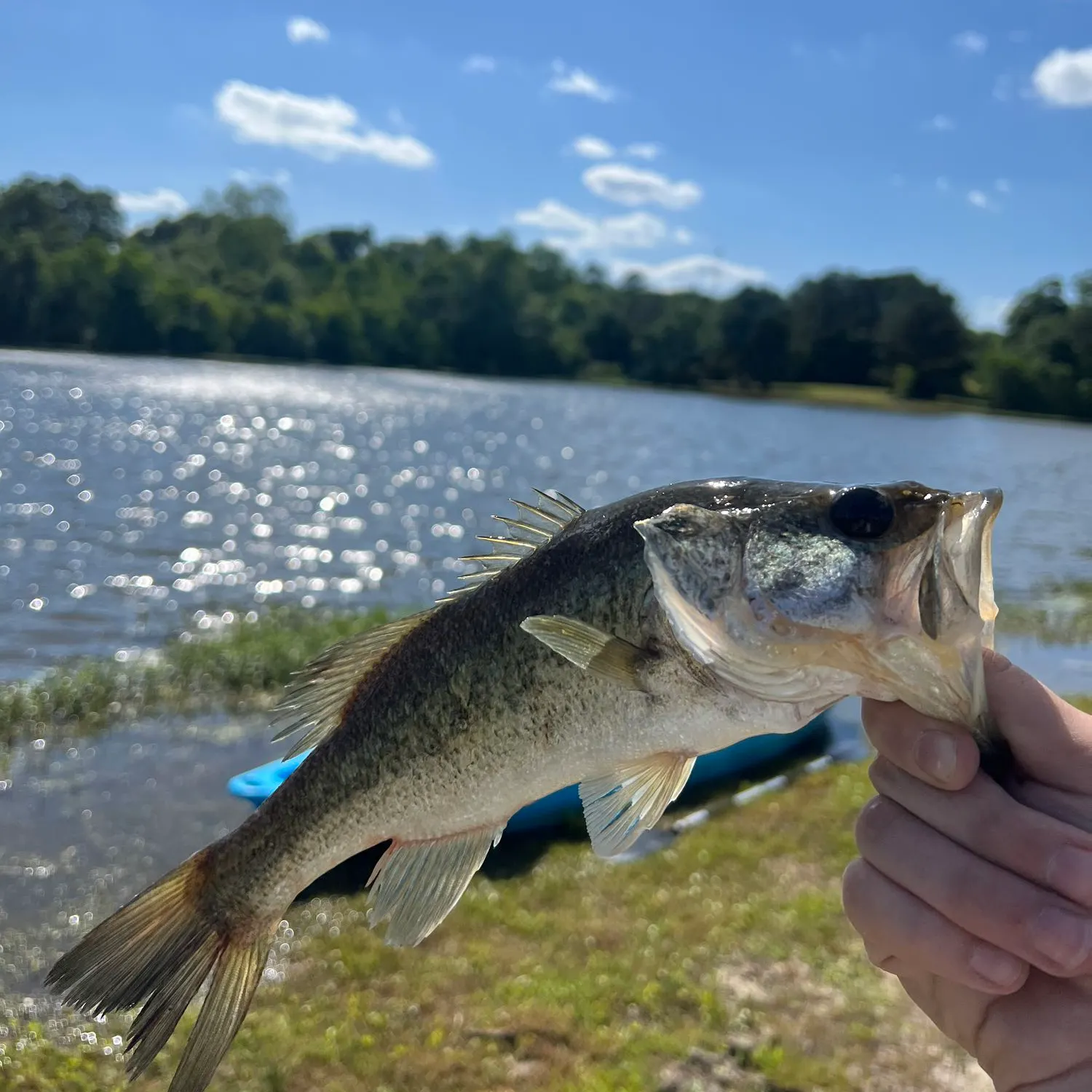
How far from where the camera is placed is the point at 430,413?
192 ft

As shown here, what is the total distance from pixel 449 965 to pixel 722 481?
4.77m

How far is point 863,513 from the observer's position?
2111 mm

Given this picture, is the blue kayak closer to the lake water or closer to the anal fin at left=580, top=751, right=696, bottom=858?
the lake water

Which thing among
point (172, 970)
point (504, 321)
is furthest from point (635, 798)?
point (504, 321)

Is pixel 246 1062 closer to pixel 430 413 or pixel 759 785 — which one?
pixel 759 785

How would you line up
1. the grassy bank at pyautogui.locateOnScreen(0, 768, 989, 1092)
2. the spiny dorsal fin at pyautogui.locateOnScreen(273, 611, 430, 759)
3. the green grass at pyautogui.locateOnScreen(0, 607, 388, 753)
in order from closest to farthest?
the spiny dorsal fin at pyautogui.locateOnScreen(273, 611, 430, 759) → the grassy bank at pyautogui.locateOnScreen(0, 768, 989, 1092) → the green grass at pyautogui.locateOnScreen(0, 607, 388, 753)

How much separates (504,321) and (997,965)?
10240 cm

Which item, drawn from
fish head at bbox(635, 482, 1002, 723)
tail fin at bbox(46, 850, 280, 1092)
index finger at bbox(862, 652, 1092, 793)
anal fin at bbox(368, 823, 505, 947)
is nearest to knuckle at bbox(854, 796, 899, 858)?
index finger at bbox(862, 652, 1092, 793)

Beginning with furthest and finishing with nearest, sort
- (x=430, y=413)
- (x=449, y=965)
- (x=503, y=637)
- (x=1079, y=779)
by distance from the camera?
(x=430, y=413) → (x=449, y=965) → (x=503, y=637) → (x=1079, y=779)

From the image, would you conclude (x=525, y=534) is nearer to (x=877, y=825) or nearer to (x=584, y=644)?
(x=584, y=644)

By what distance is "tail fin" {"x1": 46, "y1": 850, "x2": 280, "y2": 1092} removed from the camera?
7.93 feet

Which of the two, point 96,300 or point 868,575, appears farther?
point 96,300

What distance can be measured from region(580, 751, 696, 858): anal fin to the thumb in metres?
0.71

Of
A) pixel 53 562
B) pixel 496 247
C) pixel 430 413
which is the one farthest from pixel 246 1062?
pixel 496 247
